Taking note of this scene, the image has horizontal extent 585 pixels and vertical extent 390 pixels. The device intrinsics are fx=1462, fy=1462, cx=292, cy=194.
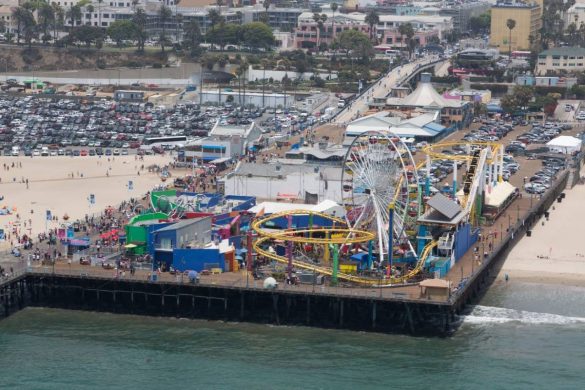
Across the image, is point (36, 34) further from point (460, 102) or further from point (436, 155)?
point (436, 155)

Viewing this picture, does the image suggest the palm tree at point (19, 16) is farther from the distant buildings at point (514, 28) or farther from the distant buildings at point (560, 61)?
the distant buildings at point (560, 61)

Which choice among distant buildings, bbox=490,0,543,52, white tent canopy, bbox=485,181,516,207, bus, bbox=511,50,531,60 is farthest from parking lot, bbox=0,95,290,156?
distant buildings, bbox=490,0,543,52

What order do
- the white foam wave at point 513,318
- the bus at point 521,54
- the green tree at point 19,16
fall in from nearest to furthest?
the white foam wave at point 513,318 < the bus at point 521,54 < the green tree at point 19,16

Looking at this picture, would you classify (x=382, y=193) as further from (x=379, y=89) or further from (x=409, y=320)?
(x=379, y=89)

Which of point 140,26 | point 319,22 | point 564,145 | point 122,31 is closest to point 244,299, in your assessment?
point 564,145

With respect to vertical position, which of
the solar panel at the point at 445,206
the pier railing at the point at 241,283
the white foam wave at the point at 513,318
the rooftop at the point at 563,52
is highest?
the rooftop at the point at 563,52

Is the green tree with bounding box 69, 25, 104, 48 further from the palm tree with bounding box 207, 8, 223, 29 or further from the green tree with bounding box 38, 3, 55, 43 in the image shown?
the palm tree with bounding box 207, 8, 223, 29

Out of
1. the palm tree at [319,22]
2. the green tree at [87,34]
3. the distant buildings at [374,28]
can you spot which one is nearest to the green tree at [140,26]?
the green tree at [87,34]
